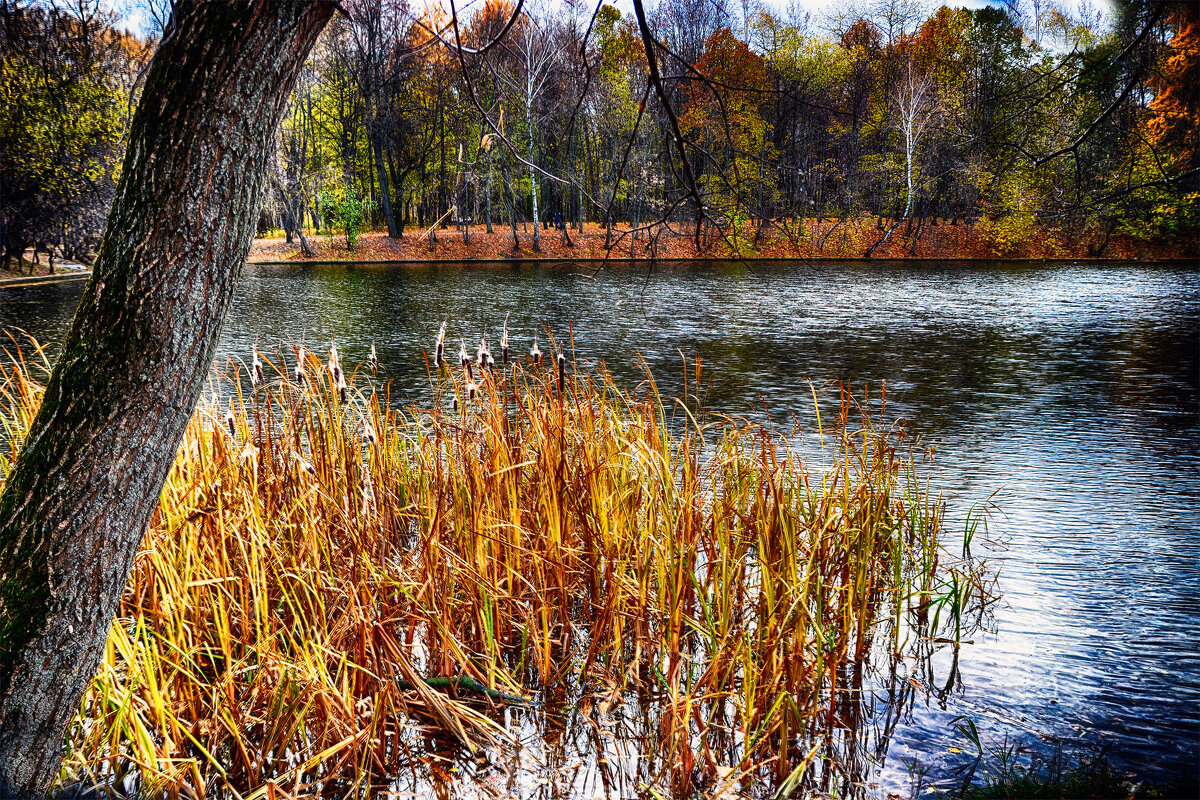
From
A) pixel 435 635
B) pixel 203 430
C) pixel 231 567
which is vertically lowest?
pixel 435 635

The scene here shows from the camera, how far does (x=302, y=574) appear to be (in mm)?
3145

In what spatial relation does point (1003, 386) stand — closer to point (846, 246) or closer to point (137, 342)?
point (137, 342)

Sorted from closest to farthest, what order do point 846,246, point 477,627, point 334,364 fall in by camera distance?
point 477,627 < point 334,364 < point 846,246

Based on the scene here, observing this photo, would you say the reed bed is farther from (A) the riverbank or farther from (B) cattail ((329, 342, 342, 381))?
(A) the riverbank

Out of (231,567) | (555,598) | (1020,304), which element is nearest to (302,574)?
(231,567)

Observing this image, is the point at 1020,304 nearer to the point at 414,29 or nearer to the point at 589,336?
the point at 589,336

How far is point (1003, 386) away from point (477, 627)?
33.6 feet

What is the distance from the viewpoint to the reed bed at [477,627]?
2641 mm

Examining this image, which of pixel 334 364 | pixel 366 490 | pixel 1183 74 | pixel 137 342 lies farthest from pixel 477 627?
pixel 1183 74

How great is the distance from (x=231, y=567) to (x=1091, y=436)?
8.82m

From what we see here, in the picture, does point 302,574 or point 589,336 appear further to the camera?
point 589,336

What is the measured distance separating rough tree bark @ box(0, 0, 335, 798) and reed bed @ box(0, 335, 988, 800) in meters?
0.57

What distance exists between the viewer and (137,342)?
186 cm

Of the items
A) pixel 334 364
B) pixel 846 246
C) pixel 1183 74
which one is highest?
pixel 846 246
